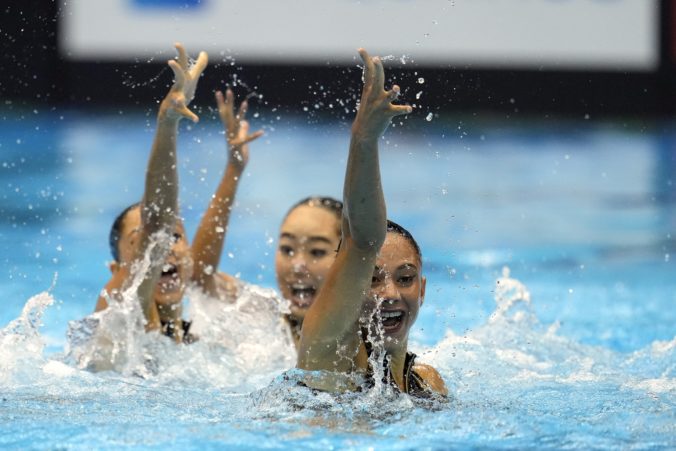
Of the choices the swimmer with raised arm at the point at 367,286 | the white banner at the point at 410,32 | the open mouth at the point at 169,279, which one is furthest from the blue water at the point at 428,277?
the white banner at the point at 410,32

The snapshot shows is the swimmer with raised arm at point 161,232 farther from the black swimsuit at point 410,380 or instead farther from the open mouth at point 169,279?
the black swimsuit at point 410,380

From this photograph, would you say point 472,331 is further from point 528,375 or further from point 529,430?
point 529,430

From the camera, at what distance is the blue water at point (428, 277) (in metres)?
3.16

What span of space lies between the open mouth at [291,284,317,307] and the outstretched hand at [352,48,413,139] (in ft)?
5.08

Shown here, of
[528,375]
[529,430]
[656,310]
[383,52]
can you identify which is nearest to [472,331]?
[528,375]

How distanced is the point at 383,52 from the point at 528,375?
8079mm

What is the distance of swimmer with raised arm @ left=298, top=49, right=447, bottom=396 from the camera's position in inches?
107

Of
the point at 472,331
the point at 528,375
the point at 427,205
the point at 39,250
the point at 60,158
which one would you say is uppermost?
the point at 60,158

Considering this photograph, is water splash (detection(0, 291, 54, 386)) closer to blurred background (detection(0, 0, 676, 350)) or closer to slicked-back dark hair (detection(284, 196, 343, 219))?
slicked-back dark hair (detection(284, 196, 343, 219))

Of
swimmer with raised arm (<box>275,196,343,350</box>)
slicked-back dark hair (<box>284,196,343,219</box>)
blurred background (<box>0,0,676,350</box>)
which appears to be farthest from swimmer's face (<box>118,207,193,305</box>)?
blurred background (<box>0,0,676,350</box>)

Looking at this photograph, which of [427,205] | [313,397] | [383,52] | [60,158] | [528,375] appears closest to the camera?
[313,397]

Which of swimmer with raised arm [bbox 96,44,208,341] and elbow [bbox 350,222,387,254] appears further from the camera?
swimmer with raised arm [bbox 96,44,208,341]

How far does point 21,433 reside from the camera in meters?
3.15

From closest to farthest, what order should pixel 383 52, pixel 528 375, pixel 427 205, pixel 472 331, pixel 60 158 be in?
pixel 528 375, pixel 472 331, pixel 427 205, pixel 60 158, pixel 383 52
